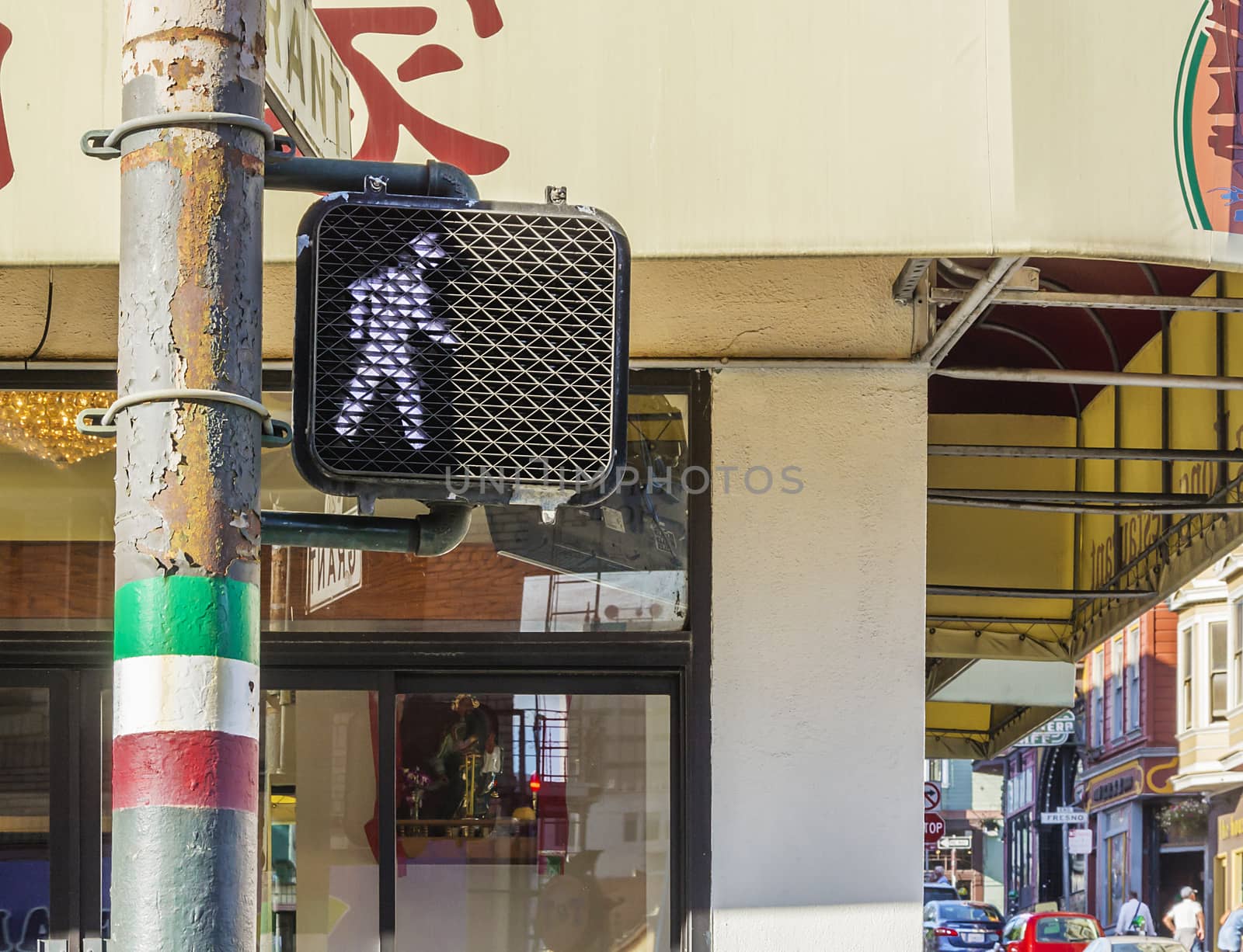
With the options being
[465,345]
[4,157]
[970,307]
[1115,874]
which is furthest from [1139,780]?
[465,345]

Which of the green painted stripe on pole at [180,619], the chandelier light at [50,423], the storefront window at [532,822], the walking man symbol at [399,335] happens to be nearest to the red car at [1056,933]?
the storefront window at [532,822]

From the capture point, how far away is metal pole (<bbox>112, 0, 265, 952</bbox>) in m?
2.32

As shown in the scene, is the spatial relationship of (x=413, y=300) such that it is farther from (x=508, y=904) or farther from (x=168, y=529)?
(x=508, y=904)

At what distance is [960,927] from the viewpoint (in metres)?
30.1

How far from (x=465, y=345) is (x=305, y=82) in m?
0.75

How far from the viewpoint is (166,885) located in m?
2.29

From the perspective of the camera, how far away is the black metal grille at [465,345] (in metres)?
2.72

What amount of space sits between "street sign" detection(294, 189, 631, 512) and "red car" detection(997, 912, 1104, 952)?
22.5 meters

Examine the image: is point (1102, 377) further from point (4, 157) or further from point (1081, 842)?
point (1081, 842)

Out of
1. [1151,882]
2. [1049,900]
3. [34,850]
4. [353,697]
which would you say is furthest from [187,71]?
[1049,900]

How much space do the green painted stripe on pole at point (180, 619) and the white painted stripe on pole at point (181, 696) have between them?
Result: 1cm

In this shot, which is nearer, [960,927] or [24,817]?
[24,817]

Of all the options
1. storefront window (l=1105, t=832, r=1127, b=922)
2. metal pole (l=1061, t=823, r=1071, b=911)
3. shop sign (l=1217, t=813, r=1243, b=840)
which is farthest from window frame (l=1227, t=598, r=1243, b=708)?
metal pole (l=1061, t=823, r=1071, b=911)

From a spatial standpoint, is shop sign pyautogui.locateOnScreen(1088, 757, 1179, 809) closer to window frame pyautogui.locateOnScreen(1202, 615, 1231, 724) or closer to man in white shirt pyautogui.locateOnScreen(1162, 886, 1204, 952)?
window frame pyautogui.locateOnScreen(1202, 615, 1231, 724)
